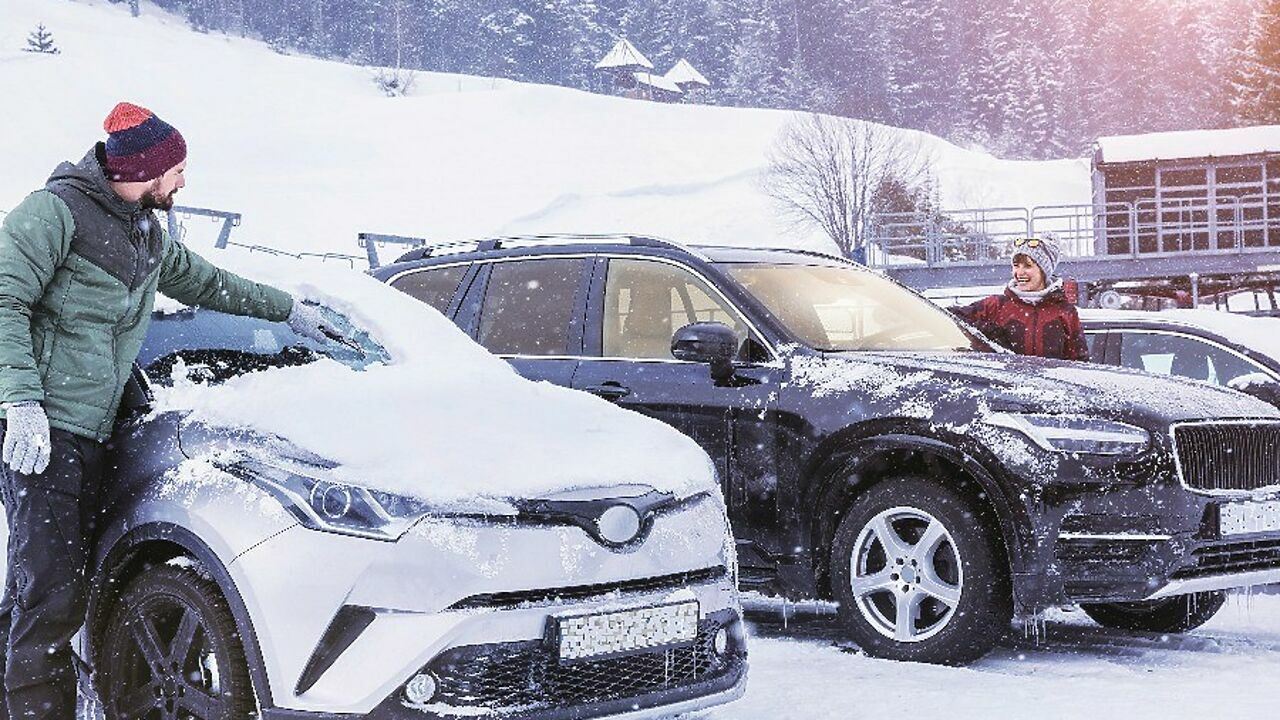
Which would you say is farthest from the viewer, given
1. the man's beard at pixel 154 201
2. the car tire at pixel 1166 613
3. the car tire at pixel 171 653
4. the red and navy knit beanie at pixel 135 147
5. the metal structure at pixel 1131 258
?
the metal structure at pixel 1131 258

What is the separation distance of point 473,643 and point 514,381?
1.32 m

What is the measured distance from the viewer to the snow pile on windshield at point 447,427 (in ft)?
12.1

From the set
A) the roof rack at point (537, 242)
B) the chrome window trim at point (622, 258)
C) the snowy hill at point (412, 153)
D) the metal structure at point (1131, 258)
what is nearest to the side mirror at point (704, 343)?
the chrome window trim at point (622, 258)

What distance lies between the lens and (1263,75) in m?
60.1

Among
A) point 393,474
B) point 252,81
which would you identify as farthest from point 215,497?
point 252,81

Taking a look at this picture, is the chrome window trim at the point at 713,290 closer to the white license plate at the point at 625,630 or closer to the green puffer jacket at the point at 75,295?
the white license plate at the point at 625,630

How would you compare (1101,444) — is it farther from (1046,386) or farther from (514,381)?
(514,381)

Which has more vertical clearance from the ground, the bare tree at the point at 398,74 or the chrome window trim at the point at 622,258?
the bare tree at the point at 398,74

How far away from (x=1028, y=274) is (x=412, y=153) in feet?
206

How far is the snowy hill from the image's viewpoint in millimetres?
57344

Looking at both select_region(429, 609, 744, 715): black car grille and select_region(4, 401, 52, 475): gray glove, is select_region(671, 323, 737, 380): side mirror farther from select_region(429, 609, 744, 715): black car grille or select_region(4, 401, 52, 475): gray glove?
→ select_region(4, 401, 52, 475): gray glove

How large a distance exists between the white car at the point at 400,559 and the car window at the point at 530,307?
2.66 m

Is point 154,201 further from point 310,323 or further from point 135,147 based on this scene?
point 310,323

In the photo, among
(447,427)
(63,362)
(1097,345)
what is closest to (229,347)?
(63,362)
